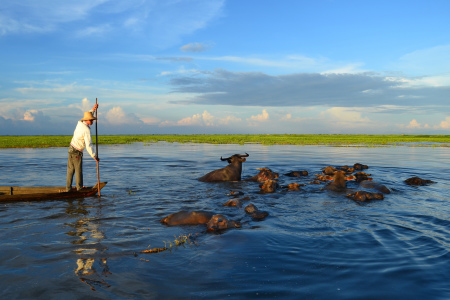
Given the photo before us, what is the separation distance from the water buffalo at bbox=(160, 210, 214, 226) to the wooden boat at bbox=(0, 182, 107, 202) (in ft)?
15.2

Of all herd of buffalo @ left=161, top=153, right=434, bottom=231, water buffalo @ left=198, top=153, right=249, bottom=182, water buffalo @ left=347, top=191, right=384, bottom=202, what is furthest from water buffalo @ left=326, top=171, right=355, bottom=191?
water buffalo @ left=198, top=153, right=249, bottom=182

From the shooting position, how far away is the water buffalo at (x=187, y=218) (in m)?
9.02

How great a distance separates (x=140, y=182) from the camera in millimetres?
16328

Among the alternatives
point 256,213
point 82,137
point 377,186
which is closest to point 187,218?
point 256,213

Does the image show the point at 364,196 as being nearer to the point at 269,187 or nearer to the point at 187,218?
the point at 269,187

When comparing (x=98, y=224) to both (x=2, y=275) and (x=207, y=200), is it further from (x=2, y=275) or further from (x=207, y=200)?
(x=207, y=200)

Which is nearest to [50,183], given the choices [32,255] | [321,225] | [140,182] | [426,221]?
[140,182]

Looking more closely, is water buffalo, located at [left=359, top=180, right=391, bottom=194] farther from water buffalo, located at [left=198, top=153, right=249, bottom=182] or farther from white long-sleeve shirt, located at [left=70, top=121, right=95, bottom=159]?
white long-sleeve shirt, located at [left=70, top=121, right=95, bottom=159]

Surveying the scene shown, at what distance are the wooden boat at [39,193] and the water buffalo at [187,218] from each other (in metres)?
4.62

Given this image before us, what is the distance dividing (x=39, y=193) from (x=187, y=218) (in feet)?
20.8

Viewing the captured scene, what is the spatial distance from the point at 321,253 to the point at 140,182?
11547 millimetres

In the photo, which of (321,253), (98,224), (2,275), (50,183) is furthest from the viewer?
(50,183)

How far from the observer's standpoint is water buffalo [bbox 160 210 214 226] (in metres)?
9.02

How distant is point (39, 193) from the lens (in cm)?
1168
